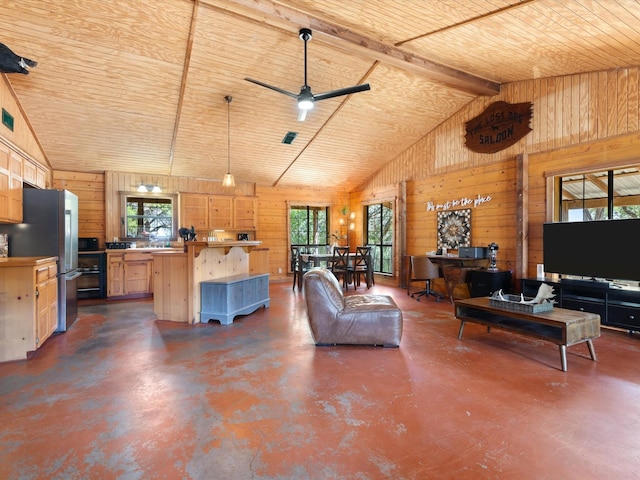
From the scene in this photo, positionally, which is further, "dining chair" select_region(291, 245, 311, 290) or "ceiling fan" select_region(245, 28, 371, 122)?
"dining chair" select_region(291, 245, 311, 290)

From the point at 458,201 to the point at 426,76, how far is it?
250 centimetres

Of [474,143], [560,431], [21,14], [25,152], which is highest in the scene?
[21,14]

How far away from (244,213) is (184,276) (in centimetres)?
401

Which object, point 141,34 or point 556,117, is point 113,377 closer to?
point 141,34

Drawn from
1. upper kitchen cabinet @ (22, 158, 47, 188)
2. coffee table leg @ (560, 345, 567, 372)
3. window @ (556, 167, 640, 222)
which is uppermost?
upper kitchen cabinet @ (22, 158, 47, 188)

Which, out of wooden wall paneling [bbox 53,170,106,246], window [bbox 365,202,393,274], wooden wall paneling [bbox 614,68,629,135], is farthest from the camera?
window [bbox 365,202,393,274]

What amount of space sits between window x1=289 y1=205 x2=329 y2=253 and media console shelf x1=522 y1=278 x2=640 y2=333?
5711mm

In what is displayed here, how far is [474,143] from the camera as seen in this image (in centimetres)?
629

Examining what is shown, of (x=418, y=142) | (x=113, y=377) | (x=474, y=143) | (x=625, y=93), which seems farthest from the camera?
(x=418, y=142)

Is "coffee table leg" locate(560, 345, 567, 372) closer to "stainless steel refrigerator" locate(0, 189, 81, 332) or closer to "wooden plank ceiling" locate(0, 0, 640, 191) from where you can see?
"wooden plank ceiling" locate(0, 0, 640, 191)

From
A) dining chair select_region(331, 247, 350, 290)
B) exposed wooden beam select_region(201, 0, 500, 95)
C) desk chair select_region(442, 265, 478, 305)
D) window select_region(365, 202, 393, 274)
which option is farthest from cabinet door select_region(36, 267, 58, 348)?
window select_region(365, 202, 393, 274)

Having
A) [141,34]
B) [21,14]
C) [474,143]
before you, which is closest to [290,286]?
[474,143]

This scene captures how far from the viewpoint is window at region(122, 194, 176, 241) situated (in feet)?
23.9

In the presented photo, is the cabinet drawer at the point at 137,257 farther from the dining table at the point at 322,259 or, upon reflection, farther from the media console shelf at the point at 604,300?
the media console shelf at the point at 604,300
